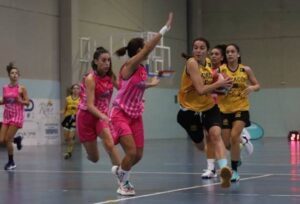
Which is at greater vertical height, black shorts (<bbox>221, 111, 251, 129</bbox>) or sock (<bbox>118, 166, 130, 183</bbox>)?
black shorts (<bbox>221, 111, 251, 129</bbox>)

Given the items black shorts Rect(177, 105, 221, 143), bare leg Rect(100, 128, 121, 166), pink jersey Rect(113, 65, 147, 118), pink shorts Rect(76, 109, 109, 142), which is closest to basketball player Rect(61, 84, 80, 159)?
black shorts Rect(177, 105, 221, 143)

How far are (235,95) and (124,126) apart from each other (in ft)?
8.37

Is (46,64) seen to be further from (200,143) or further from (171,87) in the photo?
(200,143)

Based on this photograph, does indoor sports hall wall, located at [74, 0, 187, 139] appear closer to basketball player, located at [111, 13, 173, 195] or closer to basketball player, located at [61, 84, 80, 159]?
basketball player, located at [61, 84, 80, 159]

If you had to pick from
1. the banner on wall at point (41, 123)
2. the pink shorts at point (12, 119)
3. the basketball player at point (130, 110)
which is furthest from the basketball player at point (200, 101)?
the banner on wall at point (41, 123)

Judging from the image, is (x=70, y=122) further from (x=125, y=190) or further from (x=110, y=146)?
(x=125, y=190)

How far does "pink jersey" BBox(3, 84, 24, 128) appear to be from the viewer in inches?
526

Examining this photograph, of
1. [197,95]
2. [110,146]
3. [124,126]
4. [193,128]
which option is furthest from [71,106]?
[124,126]

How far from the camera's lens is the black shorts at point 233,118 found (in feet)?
33.5

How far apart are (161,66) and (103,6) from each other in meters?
3.69

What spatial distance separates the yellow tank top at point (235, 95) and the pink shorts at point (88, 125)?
2000 mm

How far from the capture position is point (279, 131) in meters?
36.4

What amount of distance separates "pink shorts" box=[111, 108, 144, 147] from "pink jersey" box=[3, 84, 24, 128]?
526cm

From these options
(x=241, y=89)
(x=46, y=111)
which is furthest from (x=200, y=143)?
(x=46, y=111)
